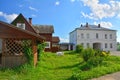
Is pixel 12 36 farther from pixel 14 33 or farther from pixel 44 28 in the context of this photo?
pixel 44 28

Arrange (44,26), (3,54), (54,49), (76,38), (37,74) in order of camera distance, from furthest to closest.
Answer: (76,38) → (44,26) → (54,49) → (3,54) → (37,74)

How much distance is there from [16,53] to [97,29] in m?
41.0

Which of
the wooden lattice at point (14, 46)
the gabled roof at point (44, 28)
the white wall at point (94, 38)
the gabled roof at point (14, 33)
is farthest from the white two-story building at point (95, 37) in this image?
the gabled roof at point (14, 33)


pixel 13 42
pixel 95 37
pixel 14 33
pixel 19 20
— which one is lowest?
pixel 13 42

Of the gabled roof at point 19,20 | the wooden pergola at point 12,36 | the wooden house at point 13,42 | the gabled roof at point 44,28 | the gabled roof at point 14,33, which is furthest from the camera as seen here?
the gabled roof at point 44,28

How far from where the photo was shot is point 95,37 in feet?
188

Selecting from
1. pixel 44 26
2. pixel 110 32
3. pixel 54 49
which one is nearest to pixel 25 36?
pixel 54 49

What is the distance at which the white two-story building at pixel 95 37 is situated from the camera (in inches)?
2223

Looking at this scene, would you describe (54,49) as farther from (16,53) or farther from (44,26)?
(16,53)

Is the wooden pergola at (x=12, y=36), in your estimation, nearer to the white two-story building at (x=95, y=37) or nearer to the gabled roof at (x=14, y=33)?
the gabled roof at (x=14, y=33)

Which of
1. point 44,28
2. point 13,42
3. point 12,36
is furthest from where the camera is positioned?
point 44,28

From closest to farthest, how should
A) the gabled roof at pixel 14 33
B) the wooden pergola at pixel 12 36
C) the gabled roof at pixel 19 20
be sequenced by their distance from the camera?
the wooden pergola at pixel 12 36, the gabled roof at pixel 14 33, the gabled roof at pixel 19 20

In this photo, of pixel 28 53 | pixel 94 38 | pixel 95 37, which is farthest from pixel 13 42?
pixel 95 37

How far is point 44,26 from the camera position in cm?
4484
